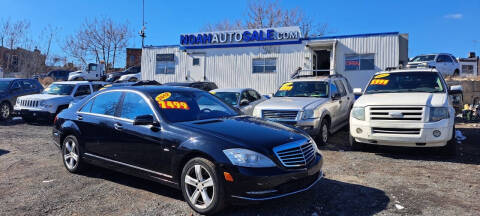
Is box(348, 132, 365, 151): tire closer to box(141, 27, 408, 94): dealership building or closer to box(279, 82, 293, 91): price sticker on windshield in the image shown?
box(279, 82, 293, 91): price sticker on windshield

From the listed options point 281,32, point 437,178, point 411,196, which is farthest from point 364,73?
point 411,196

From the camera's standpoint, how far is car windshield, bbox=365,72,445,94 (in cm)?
739

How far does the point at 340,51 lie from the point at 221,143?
49.5 feet

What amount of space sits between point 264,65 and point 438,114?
44.0 ft

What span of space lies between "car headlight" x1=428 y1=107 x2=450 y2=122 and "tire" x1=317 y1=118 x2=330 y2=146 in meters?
2.22

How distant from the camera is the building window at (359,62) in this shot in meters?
16.7

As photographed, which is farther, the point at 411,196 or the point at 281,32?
the point at 281,32

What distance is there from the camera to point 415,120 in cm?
627

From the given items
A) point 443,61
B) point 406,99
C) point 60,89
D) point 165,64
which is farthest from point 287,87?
point 443,61

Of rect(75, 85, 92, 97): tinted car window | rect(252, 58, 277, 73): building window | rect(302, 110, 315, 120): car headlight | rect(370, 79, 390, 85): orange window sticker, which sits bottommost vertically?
rect(302, 110, 315, 120): car headlight

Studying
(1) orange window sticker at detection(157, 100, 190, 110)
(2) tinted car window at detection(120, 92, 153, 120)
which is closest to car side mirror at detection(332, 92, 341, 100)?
(1) orange window sticker at detection(157, 100, 190, 110)

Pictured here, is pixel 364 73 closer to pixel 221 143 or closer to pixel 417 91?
pixel 417 91

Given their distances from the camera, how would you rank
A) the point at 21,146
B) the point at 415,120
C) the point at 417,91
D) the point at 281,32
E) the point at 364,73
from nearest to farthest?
the point at 415,120
the point at 417,91
the point at 21,146
the point at 364,73
the point at 281,32

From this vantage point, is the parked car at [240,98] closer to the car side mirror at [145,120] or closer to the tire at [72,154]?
the tire at [72,154]
